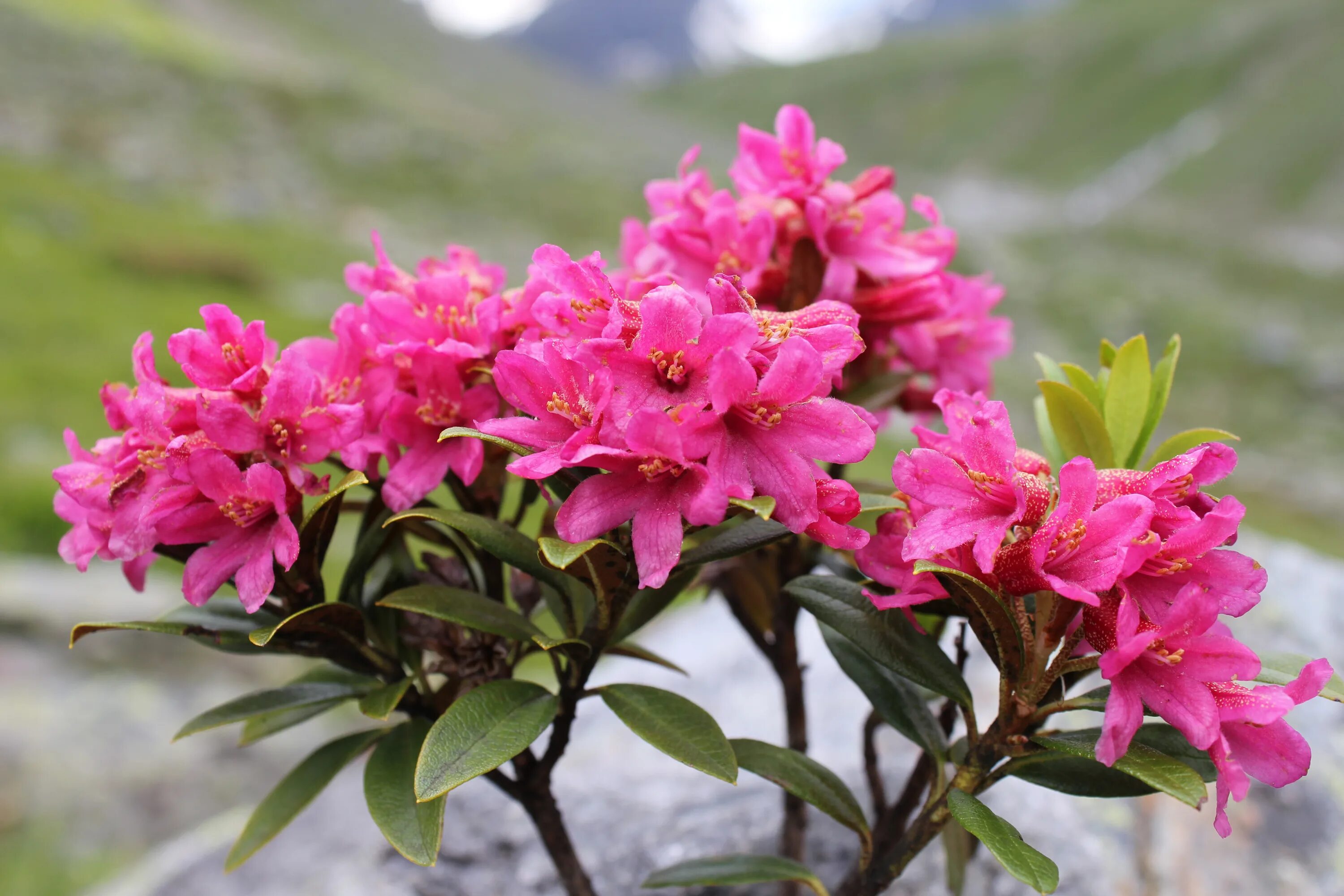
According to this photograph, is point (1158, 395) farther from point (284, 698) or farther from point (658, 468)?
point (284, 698)

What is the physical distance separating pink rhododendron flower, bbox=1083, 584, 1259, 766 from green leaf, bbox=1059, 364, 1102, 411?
56 centimetres

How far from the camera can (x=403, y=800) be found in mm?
1299

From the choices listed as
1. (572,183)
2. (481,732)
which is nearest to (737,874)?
(481,732)

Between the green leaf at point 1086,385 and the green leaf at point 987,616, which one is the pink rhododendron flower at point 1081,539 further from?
the green leaf at point 1086,385

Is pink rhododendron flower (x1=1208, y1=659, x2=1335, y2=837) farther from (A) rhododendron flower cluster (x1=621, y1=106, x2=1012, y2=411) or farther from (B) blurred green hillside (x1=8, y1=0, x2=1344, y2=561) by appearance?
(B) blurred green hillside (x1=8, y1=0, x2=1344, y2=561)

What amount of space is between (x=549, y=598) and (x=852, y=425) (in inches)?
25.2

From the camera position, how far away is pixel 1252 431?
18172 millimetres

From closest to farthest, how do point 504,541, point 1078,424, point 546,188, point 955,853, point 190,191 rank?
point 504,541 → point 1078,424 → point 955,853 → point 190,191 → point 546,188

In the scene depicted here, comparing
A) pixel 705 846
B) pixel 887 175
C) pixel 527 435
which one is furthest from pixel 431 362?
pixel 705 846

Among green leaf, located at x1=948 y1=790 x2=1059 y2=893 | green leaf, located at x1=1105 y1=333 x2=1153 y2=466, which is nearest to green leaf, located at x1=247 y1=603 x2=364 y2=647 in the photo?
green leaf, located at x1=948 y1=790 x2=1059 y2=893

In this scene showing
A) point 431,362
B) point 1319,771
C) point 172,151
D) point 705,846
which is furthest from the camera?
point 172,151

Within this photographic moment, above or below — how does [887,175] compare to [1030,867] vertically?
above

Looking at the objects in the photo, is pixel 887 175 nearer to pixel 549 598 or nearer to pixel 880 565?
pixel 880 565

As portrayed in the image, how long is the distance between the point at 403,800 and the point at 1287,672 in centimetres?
119
